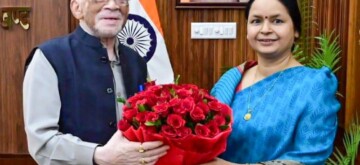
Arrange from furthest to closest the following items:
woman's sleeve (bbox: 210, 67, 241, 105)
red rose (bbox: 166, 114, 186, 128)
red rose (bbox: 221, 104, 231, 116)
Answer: woman's sleeve (bbox: 210, 67, 241, 105) < red rose (bbox: 221, 104, 231, 116) < red rose (bbox: 166, 114, 186, 128)

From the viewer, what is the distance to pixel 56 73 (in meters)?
1.74

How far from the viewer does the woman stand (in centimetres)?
166

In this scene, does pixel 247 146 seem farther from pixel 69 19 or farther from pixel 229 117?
pixel 69 19

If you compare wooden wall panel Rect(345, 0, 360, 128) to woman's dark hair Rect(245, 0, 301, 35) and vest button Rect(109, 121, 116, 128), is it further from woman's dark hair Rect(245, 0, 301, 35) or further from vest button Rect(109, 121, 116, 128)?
vest button Rect(109, 121, 116, 128)

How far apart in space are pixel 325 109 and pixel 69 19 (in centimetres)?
269

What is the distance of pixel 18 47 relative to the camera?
3996mm

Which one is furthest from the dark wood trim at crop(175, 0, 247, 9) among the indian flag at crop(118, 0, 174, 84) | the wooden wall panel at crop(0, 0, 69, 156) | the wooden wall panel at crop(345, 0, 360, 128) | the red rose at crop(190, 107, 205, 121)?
the red rose at crop(190, 107, 205, 121)

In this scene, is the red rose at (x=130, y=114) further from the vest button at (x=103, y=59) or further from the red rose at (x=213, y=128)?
the vest button at (x=103, y=59)

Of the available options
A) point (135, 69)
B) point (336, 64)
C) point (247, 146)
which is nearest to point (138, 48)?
point (336, 64)

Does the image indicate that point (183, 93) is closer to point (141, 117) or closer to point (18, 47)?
point (141, 117)

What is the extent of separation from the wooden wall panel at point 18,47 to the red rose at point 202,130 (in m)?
2.71

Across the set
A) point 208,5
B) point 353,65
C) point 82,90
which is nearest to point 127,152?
point 82,90

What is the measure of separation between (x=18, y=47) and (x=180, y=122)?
111 inches

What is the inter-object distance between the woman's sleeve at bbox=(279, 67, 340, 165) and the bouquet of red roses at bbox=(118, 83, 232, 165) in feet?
0.80
